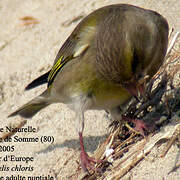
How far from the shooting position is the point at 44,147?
4965 millimetres

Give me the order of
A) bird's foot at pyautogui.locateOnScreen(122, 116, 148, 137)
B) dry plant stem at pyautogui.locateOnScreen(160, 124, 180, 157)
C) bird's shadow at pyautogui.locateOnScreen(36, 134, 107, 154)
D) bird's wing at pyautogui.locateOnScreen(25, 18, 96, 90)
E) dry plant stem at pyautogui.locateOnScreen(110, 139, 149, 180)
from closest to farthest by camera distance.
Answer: dry plant stem at pyautogui.locateOnScreen(160, 124, 180, 157), dry plant stem at pyautogui.locateOnScreen(110, 139, 149, 180), bird's foot at pyautogui.locateOnScreen(122, 116, 148, 137), bird's wing at pyautogui.locateOnScreen(25, 18, 96, 90), bird's shadow at pyautogui.locateOnScreen(36, 134, 107, 154)

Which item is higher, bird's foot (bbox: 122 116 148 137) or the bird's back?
the bird's back

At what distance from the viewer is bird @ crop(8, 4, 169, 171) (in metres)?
3.74

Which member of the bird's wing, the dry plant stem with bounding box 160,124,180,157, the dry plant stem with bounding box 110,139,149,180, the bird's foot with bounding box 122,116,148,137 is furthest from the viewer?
the bird's wing

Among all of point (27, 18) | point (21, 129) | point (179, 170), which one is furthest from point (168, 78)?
point (27, 18)

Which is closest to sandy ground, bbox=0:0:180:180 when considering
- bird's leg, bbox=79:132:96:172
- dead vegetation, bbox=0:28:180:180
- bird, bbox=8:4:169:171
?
dead vegetation, bbox=0:28:180:180

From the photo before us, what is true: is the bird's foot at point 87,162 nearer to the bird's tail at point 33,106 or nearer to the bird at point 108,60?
the bird at point 108,60

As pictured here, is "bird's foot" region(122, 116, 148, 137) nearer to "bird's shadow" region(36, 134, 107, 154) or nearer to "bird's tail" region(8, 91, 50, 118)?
"bird's shadow" region(36, 134, 107, 154)

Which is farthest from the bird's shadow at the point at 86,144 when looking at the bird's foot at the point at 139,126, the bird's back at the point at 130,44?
the bird's back at the point at 130,44

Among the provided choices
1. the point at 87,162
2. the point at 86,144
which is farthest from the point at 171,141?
the point at 86,144

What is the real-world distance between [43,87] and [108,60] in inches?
88.0

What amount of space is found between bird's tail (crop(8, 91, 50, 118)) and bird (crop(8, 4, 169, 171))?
145mm

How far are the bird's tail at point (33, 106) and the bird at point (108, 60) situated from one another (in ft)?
0.48

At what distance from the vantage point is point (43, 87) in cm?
598
